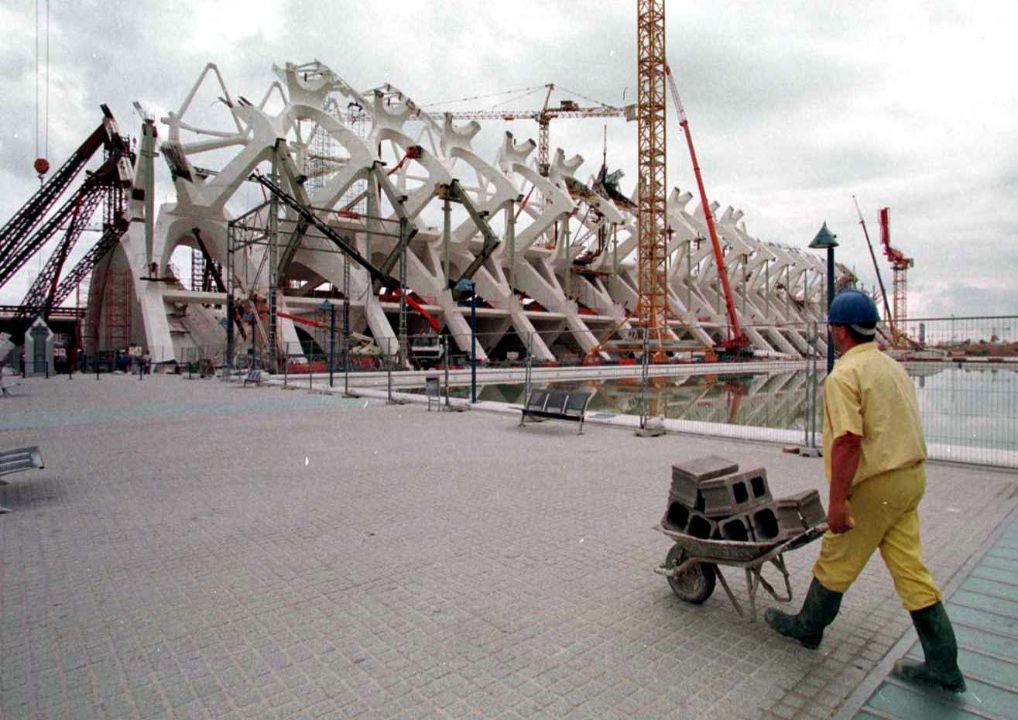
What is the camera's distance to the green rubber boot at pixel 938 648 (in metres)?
2.71

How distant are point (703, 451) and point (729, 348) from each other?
4644 centimetres

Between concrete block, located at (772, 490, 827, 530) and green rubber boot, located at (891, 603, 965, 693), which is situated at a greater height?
concrete block, located at (772, 490, 827, 530)

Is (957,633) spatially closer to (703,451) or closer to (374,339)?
(703,451)

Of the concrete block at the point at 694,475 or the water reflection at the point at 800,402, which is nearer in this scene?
the concrete block at the point at 694,475

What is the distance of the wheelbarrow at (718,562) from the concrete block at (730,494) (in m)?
0.21

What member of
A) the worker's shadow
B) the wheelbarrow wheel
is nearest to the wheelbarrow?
the wheelbarrow wheel

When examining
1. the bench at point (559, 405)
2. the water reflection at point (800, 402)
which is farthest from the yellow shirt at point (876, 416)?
the bench at point (559, 405)

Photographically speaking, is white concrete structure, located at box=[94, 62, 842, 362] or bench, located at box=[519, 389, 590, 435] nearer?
bench, located at box=[519, 389, 590, 435]

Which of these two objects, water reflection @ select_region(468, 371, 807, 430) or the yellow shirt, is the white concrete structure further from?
the yellow shirt

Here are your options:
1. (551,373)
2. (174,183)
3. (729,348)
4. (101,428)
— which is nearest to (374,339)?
(551,373)

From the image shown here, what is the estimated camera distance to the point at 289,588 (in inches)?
159

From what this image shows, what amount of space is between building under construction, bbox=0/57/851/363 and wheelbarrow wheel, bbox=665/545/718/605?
2795 centimetres

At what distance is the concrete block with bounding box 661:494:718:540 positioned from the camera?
12.0 ft

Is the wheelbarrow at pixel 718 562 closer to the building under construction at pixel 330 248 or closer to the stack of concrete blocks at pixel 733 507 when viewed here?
the stack of concrete blocks at pixel 733 507
